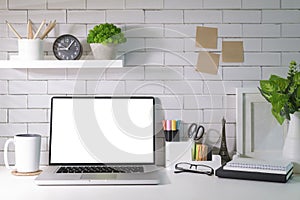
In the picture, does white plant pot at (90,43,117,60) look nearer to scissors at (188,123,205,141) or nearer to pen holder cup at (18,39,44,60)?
pen holder cup at (18,39,44,60)

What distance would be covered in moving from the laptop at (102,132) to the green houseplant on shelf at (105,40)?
0.23 meters

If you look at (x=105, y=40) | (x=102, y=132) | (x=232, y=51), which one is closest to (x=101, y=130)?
(x=102, y=132)

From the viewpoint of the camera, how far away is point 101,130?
2330mm

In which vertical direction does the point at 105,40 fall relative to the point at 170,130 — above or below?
above

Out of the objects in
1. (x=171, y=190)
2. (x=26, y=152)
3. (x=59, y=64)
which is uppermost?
(x=59, y=64)

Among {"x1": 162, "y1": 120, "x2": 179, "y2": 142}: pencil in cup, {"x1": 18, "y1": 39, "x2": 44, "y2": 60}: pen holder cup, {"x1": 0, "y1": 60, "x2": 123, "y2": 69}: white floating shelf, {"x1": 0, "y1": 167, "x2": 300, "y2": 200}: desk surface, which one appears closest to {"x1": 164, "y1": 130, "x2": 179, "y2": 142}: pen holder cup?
{"x1": 162, "y1": 120, "x2": 179, "y2": 142}: pencil in cup

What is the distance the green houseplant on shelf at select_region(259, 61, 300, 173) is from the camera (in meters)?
2.11

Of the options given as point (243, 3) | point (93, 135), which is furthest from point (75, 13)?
point (243, 3)

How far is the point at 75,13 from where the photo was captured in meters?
2.36

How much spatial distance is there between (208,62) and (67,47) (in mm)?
673

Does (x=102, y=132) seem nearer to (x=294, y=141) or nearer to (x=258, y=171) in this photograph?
(x=258, y=171)

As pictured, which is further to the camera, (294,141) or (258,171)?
(294,141)

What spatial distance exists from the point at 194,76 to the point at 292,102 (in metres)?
0.48

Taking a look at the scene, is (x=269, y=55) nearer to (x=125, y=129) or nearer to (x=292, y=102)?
(x=292, y=102)
